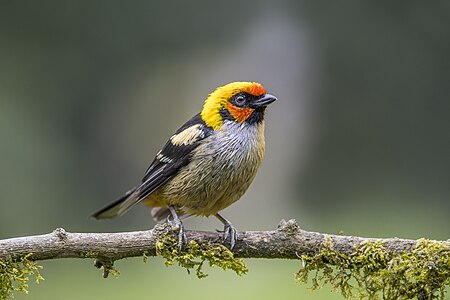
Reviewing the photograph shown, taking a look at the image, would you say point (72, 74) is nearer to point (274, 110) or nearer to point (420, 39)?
point (274, 110)

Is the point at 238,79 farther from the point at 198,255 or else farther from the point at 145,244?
the point at 145,244

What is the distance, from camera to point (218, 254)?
4766 millimetres

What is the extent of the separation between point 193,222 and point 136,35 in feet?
17.1

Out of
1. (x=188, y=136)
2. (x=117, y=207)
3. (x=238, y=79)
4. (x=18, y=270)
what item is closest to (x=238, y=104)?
(x=188, y=136)

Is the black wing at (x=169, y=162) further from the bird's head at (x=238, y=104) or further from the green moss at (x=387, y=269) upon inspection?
the green moss at (x=387, y=269)

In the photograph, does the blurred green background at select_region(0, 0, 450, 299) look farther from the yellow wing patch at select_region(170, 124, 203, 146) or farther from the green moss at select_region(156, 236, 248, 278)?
the green moss at select_region(156, 236, 248, 278)

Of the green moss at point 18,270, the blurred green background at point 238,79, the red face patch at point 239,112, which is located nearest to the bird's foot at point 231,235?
the red face patch at point 239,112

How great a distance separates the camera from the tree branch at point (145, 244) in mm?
4445

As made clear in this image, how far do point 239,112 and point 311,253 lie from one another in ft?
4.83

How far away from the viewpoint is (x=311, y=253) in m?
4.59

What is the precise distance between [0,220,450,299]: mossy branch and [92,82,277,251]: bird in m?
0.60

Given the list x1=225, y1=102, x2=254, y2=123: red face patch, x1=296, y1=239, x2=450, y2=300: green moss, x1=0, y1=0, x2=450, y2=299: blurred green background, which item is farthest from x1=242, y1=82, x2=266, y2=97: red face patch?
x1=0, y1=0, x2=450, y2=299: blurred green background

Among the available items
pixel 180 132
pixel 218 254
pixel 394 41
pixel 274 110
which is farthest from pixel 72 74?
pixel 218 254

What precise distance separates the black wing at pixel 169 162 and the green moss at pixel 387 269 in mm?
1385
